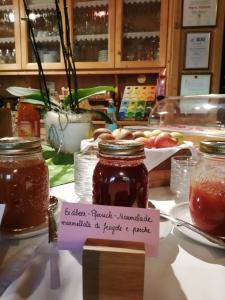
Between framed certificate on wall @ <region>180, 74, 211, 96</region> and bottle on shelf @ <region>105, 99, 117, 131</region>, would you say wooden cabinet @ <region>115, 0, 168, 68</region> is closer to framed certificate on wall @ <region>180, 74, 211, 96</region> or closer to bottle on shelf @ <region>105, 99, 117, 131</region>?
framed certificate on wall @ <region>180, 74, 211, 96</region>

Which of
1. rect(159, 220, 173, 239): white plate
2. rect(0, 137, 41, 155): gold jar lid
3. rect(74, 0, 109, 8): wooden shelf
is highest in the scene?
rect(74, 0, 109, 8): wooden shelf

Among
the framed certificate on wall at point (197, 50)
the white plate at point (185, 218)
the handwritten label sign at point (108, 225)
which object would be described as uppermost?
the framed certificate on wall at point (197, 50)

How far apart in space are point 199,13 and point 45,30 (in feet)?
4.69

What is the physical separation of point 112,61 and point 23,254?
220 cm

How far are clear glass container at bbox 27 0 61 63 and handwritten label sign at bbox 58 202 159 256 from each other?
2.45 metres

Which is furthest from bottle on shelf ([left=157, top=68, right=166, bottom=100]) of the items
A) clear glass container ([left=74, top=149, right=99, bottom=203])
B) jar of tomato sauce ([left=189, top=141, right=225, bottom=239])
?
jar of tomato sauce ([left=189, top=141, right=225, bottom=239])

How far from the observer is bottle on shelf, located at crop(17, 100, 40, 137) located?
1.08m

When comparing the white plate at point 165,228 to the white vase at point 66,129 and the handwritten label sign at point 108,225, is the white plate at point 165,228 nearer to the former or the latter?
the handwritten label sign at point 108,225

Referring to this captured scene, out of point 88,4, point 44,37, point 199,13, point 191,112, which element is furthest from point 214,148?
point 44,37

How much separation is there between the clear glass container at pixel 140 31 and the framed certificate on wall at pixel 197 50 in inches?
12.7

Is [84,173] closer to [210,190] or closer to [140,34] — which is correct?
[210,190]

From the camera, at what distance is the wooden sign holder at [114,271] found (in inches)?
10.8

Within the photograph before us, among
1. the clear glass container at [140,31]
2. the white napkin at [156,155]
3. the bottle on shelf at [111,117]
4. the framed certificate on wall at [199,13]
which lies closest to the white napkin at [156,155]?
the white napkin at [156,155]

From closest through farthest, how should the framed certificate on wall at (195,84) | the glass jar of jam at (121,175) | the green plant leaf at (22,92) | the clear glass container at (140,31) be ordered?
1. the glass jar of jam at (121,175)
2. the green plant leaf at (22,92)
3. the framed certificate on wall at (195,84)
4. the clear glass container at (140,31)
